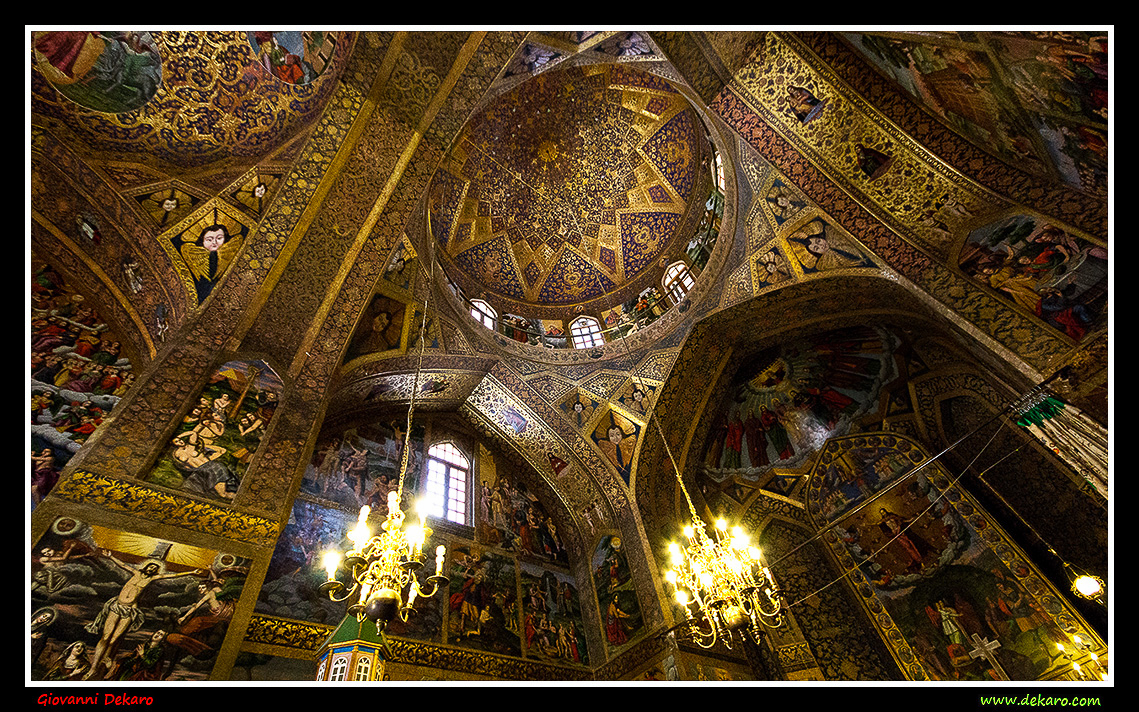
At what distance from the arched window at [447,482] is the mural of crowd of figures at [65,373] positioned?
4.76 m

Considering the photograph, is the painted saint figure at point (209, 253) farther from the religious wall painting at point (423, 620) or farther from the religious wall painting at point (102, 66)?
the religious wall painting at point (423, 620)

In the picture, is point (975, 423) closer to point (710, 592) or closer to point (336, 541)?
point (710, 592)

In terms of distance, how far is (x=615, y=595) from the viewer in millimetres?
8938

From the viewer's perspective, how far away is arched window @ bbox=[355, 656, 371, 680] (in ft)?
13.3

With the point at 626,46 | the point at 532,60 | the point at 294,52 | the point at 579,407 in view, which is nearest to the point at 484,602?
the point at 579,407

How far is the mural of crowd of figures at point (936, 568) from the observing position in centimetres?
758

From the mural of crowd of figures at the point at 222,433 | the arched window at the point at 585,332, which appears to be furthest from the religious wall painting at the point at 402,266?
the arched window at the point at 585,332

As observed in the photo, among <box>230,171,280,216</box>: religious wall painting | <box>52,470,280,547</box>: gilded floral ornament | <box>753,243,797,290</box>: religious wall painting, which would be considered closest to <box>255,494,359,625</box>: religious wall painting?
<box>52,470,280,547</box>: gilded floral ornament

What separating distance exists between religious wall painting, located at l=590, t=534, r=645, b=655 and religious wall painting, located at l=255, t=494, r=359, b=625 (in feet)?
14.2

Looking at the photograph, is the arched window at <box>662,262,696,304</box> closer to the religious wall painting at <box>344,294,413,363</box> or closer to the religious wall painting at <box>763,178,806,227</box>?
the religious wall painting at <box>763,178,806,227</box>

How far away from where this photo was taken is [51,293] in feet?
21.4

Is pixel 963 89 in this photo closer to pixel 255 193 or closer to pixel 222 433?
pixel 255 193

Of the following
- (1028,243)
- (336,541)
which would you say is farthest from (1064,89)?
(336,541)

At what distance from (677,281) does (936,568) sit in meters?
6.75
